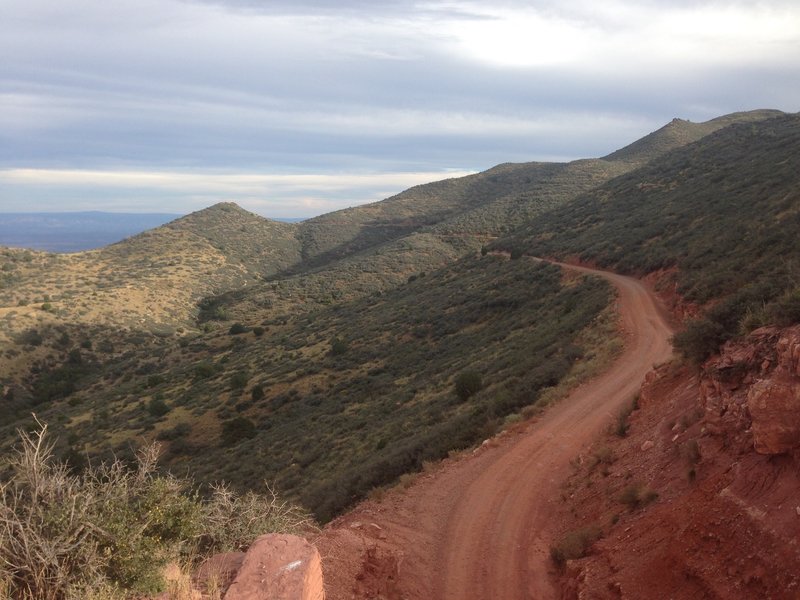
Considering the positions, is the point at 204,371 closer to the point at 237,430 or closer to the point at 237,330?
the point at 237,330

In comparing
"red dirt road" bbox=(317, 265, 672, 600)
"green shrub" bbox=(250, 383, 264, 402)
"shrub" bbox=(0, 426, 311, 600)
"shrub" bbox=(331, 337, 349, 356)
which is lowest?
"green shrub" bbox=(250, 383, 264, 402)

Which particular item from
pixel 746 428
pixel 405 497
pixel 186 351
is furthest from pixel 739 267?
pixel 186 351

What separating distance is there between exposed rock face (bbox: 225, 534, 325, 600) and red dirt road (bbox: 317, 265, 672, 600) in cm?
130

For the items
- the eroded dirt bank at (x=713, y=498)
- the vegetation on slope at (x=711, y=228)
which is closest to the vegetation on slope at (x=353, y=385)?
the vegetation on slope at (x=711, y=228)

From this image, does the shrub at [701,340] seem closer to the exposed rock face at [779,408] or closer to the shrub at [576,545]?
the exposed rock face at [779,408]

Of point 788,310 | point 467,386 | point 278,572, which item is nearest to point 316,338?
point 467,386

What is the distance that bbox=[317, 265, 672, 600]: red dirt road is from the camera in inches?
315

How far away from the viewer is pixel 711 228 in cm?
2805

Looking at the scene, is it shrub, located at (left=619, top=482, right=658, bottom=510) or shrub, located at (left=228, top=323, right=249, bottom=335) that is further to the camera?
shrub, located at (left=228, top=323, right=249, bottom=335)

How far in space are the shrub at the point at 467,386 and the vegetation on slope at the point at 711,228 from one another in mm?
7979

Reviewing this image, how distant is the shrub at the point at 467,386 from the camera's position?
1878 centimetres

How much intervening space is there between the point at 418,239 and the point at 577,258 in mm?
42392

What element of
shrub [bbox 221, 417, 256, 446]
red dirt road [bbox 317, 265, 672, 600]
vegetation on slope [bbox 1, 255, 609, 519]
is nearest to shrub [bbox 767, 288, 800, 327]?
red dirt road [bbox 317, 265, 672, 600]

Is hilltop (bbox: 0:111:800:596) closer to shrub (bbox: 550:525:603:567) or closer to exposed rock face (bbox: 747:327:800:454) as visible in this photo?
exposed rock face (bbox: 747:327:800:454)
